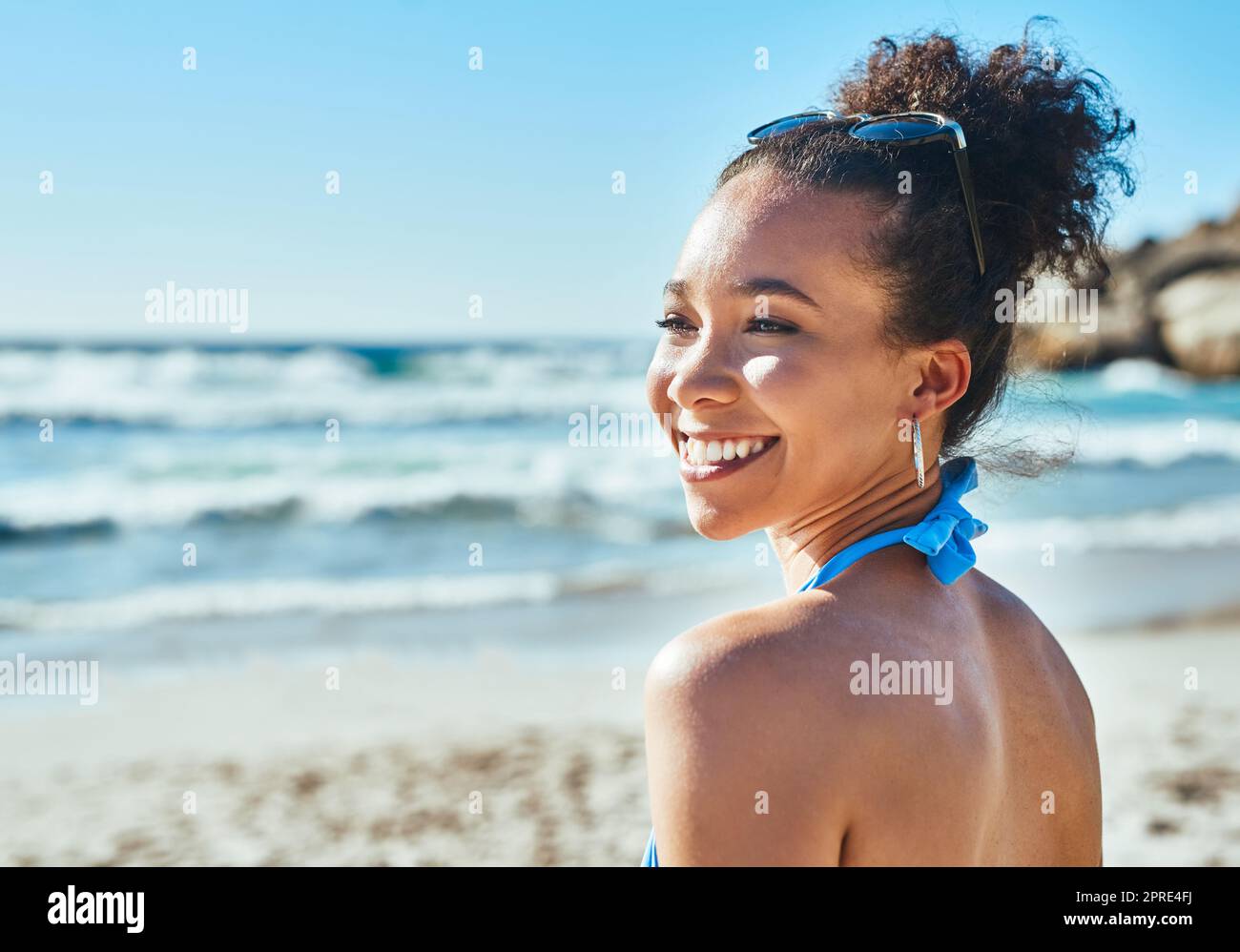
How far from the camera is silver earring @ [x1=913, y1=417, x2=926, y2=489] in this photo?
1.86 meters

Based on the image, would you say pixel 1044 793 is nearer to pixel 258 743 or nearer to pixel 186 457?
pixel 258 743

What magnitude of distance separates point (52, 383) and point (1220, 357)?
101ft

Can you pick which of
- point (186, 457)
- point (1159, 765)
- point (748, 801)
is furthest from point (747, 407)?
point (186, 457)

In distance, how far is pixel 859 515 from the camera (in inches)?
72.3

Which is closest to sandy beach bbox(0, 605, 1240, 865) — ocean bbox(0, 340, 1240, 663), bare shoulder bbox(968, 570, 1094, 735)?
ocean bbox(0, 340, 1240, 663)

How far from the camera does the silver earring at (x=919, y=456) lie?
1856 mm

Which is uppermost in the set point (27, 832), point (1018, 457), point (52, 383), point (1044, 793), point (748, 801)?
point (52, 383)

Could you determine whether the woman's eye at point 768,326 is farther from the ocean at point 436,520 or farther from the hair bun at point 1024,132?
the ocean at point 436,520

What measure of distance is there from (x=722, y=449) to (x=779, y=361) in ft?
0.58

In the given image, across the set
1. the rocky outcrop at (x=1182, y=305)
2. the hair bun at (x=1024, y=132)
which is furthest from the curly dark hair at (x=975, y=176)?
the rocky outcrop at (x=1182, y=305)

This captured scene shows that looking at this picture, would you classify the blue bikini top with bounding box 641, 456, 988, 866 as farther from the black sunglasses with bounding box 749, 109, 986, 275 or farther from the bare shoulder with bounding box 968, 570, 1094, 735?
the black sunglasses with bounding box 749, 109, 986, 275

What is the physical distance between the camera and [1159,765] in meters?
6.21

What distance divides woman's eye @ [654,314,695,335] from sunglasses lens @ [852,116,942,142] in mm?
416

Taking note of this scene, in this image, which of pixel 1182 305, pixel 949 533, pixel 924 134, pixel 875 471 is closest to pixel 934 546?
pixel 949 533
